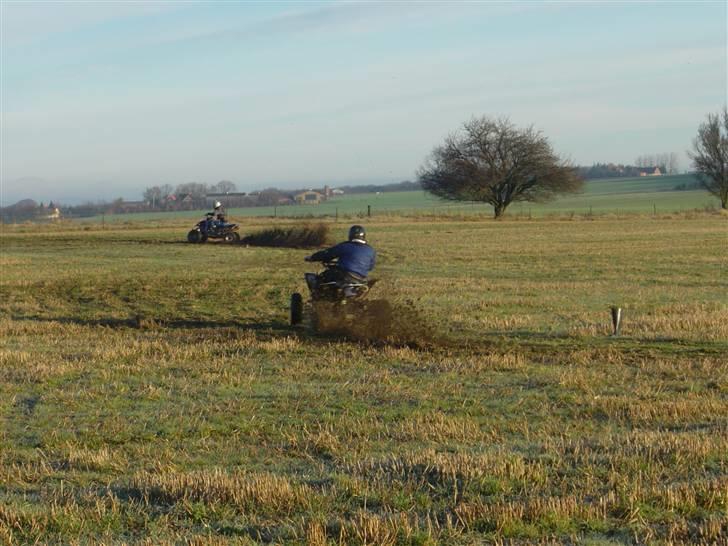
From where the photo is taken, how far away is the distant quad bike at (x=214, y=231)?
3897 centimetres

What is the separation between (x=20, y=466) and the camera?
7.17 m

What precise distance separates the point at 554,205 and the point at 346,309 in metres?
96.6

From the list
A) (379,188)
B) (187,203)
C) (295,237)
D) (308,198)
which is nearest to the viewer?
(295,237)

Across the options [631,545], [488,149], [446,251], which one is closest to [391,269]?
[446,251]

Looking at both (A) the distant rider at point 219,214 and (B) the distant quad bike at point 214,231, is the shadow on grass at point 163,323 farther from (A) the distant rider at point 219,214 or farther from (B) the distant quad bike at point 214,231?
(A) the distant rider at point 219,214

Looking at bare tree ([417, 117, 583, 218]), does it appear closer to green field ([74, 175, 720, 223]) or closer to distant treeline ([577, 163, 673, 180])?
green field ([74, 175, 720, 223])

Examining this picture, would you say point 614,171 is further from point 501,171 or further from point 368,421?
point 368,421

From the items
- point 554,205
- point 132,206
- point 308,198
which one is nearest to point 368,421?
point 554,205

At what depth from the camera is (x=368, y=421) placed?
859 centimetres

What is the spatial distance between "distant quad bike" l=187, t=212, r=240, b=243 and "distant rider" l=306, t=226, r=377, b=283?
967 inches

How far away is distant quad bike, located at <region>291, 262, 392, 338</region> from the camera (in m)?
13.8

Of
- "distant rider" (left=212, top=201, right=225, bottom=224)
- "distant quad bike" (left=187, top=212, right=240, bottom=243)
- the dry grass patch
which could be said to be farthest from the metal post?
"distant rider" (left=212, top=201, right=225, bottom=224)

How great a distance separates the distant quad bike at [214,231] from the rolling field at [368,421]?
1823 cm

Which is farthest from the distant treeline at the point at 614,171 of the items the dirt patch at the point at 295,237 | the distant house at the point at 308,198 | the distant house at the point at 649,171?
the dirt patch at the point at 295,237
